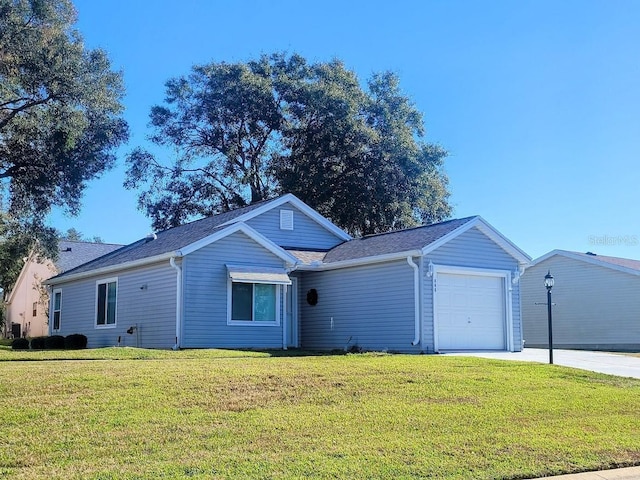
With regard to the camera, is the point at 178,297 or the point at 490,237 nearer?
the point at 178,297

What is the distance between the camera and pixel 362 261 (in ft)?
64.8

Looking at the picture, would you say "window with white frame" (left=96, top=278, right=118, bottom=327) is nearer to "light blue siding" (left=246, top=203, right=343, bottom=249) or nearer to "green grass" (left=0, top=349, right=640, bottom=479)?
"light blue siding" (left=246, top=203, right=343, bottom=249)

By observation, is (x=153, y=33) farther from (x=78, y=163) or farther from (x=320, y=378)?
(x=320, y=378)

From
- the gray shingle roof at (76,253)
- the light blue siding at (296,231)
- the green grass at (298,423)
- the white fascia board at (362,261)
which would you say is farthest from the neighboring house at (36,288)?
the green grass at (298,423)

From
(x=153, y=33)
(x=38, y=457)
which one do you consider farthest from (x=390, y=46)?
(x=38, y=457)

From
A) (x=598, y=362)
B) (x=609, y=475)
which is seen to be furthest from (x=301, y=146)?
(x=609, y=475)

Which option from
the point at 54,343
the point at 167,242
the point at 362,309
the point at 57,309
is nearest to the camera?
the point at 362,309

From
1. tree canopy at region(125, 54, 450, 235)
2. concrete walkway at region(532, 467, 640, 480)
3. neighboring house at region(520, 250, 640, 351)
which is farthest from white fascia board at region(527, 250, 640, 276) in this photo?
concrete walkway at region(532, 467, 640, 480)

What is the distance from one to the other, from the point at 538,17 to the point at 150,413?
46.4 feet

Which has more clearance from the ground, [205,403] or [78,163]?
[78,163]

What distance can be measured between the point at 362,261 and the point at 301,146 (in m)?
16.8

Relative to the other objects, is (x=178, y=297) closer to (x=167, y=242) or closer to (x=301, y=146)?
(x=167, y=242)

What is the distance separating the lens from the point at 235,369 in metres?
11.2

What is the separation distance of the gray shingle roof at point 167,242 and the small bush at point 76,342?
7.77 ft
